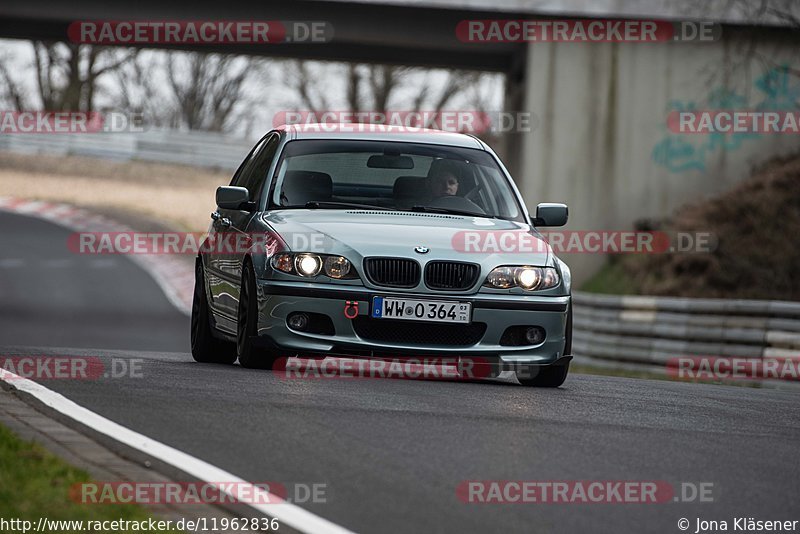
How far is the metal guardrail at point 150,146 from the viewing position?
60.7 m

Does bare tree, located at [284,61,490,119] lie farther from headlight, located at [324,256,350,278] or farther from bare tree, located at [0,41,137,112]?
headlight, located at [324,256,350,278]

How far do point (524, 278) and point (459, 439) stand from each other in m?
2.91

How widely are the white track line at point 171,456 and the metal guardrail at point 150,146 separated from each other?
52.9 m

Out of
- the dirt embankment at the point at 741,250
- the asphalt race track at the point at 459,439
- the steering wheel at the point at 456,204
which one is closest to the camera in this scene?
the asphalt race track at the point at 459,439

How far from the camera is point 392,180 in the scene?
1138 cm

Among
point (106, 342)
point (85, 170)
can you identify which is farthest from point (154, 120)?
point (106, 342)

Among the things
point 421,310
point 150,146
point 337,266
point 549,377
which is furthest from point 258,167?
point 150,146

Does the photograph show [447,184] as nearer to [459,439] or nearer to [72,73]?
[459,439]

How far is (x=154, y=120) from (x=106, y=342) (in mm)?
63593

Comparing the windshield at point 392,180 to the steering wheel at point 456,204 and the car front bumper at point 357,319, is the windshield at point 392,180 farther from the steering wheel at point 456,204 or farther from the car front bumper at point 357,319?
the car front bumper at point 357,319

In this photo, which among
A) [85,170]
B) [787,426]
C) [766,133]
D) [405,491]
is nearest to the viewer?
[405,491]

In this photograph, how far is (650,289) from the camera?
24.8m

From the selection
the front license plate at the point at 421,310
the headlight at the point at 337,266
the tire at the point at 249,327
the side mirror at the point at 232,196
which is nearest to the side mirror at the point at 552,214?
the front license plate at the point at 421,310

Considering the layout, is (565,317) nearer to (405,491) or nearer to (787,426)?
(787,426)
